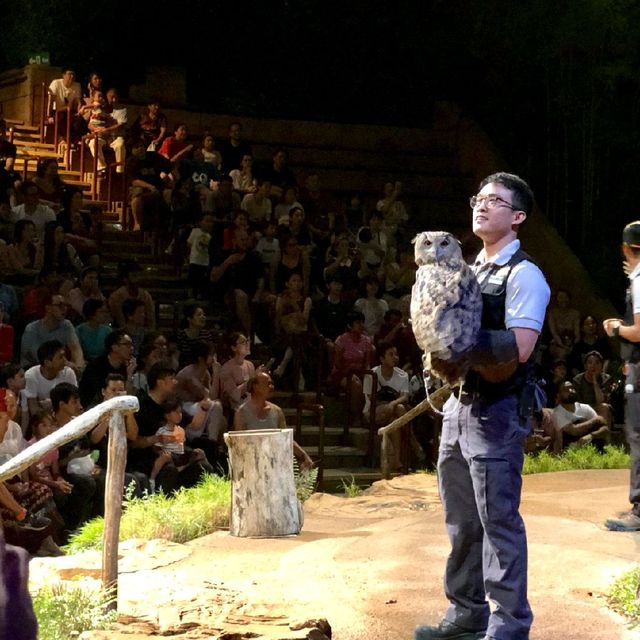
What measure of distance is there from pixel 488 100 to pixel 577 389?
29.2 ft

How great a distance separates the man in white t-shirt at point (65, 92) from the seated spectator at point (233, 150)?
2.32 m

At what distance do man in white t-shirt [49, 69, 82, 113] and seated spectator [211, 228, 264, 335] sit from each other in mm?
4920

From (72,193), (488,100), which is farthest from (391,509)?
(488,100)

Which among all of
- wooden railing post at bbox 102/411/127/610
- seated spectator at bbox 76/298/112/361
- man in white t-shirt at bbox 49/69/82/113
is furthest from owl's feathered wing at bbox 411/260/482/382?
man in white t-shirt at bbox 49/69/82/113

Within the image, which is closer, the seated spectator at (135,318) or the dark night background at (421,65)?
the seated spectator at (135,318)

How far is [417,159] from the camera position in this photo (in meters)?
19.8

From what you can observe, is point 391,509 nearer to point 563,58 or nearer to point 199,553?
point 199,553

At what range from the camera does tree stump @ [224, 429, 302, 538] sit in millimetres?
7355

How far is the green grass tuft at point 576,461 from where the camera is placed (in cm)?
1062

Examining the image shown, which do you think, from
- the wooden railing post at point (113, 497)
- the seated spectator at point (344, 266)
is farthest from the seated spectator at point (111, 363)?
the wooden railing post at point (113, 497)

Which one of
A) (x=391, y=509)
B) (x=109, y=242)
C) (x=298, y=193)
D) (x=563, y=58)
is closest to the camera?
(x=391, y=509)

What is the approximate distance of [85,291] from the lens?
12.4m

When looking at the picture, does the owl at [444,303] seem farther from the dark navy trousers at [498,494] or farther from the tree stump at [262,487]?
the tree stump at [262,487]

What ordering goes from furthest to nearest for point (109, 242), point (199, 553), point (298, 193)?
point (298, 193), point (109, 242), point (199, 553)
